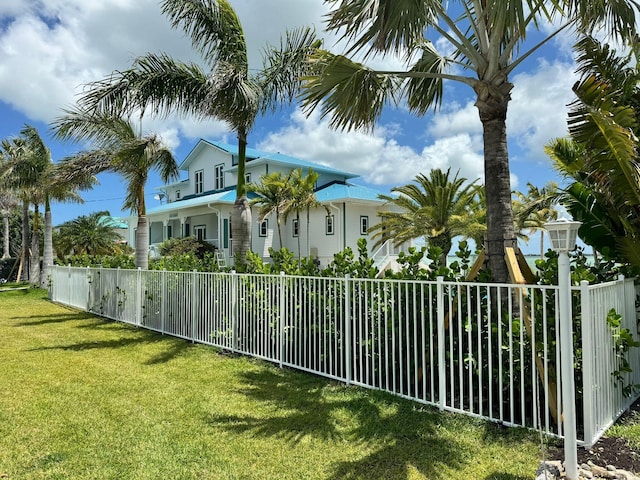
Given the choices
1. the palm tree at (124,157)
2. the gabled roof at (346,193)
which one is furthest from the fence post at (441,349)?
the gabled roof at (346,193)

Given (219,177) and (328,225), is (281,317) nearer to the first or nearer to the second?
(328,225)

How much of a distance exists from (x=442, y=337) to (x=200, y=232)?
24.5 meters

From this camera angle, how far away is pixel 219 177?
27375 mm

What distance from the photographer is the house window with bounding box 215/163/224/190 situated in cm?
2720

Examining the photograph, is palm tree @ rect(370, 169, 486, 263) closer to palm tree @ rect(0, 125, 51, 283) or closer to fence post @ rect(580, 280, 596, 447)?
fence post @ rect(580, 280, 596, 447)

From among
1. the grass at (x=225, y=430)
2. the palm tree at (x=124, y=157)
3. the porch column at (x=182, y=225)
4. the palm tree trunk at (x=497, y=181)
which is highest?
the palm tree at (x=124, y=157)

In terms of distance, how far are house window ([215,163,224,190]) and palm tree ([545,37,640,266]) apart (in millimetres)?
21891

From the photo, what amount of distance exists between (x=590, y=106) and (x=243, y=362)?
6301 millimetres

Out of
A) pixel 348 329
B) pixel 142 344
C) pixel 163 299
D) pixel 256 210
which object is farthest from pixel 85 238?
pixel 348 329

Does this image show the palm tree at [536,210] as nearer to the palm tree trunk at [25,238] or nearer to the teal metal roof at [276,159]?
the teal metal roof at [276,159]

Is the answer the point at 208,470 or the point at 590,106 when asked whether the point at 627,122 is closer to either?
the point at 590,106

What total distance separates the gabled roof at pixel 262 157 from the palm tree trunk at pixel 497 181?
2034cm

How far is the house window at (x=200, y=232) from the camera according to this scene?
27.2 metres

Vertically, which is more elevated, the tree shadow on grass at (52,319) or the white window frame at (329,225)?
the white window frame at (329,225)
